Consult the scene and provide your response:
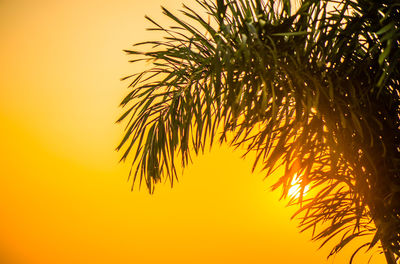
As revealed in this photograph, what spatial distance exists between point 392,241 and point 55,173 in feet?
8.06

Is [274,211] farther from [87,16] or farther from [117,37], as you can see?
[87,16]

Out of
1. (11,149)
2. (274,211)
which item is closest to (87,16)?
(11,149)

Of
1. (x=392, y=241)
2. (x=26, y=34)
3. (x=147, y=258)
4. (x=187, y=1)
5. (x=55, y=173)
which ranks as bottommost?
(x=147, y=258)

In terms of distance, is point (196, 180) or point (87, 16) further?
point (196, 180)

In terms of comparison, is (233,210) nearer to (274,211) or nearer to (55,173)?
(274,211)

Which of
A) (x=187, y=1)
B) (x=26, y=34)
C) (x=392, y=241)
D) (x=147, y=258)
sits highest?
(x=187, y=1)

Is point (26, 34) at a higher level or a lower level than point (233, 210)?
higher

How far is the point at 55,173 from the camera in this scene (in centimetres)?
269

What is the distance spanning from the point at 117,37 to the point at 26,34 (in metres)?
0.65

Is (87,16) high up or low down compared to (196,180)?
up

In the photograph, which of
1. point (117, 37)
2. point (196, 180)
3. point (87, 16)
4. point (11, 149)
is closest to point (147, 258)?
point (196, 180)

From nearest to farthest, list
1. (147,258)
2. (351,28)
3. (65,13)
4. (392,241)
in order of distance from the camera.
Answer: (351,28) → (392,241) → (65,13) → (147,258)

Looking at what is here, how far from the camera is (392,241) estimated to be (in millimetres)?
875

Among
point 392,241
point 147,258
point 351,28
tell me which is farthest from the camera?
point 147,258
